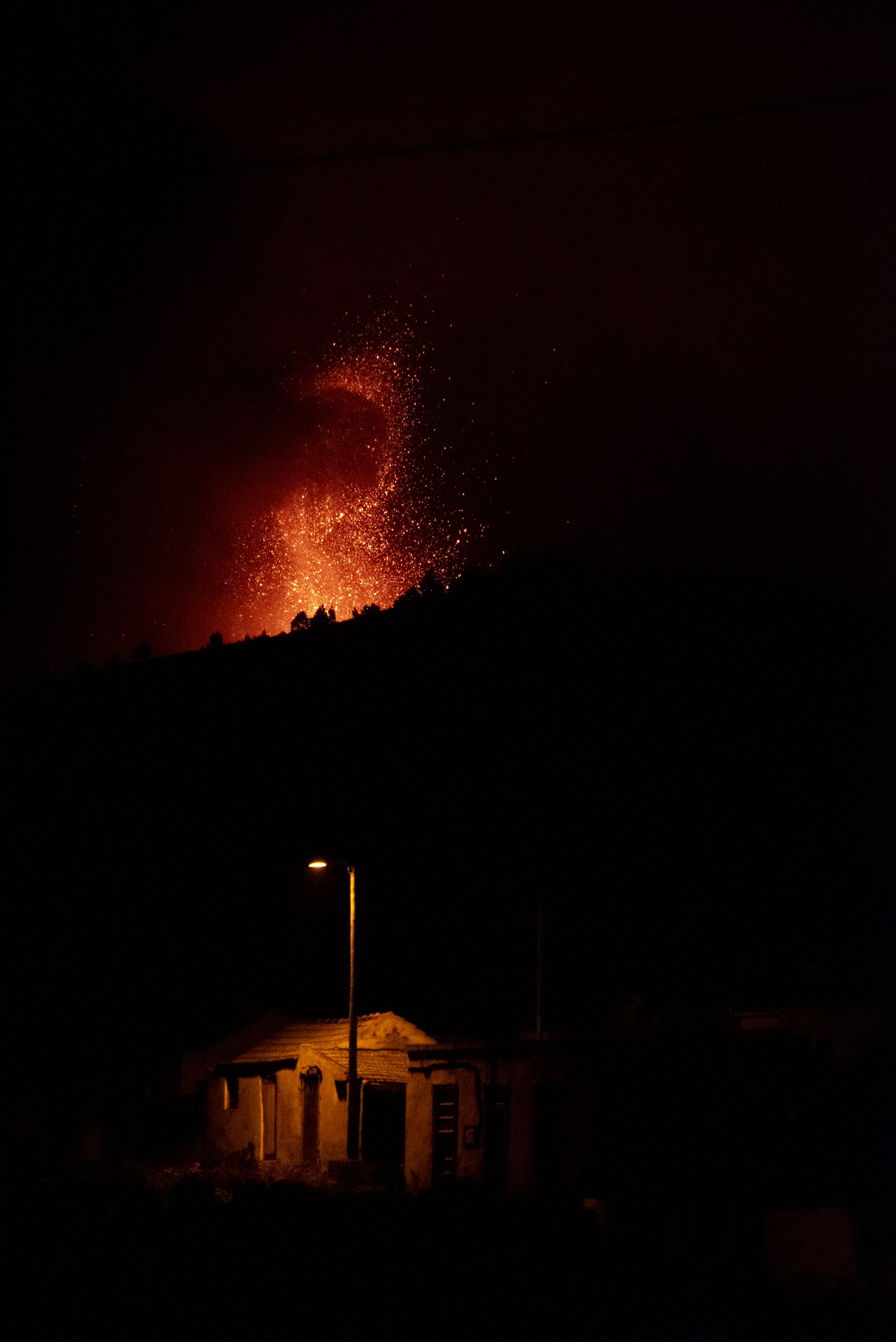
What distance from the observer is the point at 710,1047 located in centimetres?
1927

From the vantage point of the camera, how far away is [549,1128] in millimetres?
19922

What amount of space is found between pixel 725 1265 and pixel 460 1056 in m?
7.87

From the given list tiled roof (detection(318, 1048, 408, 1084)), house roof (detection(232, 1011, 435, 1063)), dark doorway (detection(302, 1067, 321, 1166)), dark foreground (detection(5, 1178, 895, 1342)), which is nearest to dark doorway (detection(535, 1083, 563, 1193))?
house roof (detection(232, 1011, 435, 1063))

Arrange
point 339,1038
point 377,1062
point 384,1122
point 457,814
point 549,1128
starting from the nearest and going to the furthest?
point 549,1128
point 377,1062
point 339,1038
point 384,1122
point 457,814

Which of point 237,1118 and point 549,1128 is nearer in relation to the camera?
point 549,1128

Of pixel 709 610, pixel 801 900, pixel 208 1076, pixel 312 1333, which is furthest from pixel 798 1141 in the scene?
pixel 709 610

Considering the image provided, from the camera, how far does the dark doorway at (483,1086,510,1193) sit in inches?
768

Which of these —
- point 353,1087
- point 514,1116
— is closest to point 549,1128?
point 514,1116

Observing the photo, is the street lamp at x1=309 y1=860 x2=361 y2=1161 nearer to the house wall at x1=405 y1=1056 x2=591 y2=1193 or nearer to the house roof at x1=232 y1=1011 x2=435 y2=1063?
the house wall at x1=405 y1=1056 x2=591 y2=1193

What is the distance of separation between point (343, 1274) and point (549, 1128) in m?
12.1

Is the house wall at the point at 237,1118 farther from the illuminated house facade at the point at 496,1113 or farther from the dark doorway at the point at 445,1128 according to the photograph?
the dark doorway at the point at 445,1128

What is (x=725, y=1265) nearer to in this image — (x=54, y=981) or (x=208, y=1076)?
(x=208, y=1076)

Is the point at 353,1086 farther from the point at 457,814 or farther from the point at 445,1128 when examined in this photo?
the point at 457,814

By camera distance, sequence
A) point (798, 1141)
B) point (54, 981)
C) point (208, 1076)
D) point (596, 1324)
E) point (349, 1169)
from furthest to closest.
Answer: point (54, 981)
point (208, 1076)
point (349, 1169)
point (798, 1141)
point (596, 1324)
